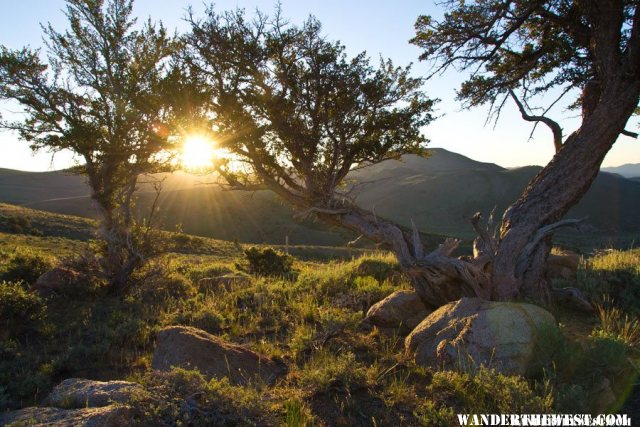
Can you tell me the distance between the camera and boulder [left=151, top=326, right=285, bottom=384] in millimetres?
5121

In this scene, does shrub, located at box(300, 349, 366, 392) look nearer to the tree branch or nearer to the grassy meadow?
the grassy meadow

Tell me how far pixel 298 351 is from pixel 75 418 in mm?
3248

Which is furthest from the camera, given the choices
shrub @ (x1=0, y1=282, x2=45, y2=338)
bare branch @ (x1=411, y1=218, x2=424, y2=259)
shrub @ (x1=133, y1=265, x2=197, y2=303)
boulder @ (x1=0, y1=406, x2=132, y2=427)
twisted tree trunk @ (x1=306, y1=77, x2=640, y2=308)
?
shrub @ (x1=133, y1=265, x2=197, y2=303)

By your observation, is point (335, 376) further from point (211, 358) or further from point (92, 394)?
point (92, 394)

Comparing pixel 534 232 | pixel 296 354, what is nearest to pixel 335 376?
pixel 296 354

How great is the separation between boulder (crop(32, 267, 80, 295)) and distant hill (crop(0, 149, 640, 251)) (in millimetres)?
36707

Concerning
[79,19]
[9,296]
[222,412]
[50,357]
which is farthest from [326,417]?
[79,19]

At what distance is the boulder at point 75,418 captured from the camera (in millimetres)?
3159

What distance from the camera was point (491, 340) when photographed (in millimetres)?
4969

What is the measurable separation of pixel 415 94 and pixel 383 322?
5530 mm

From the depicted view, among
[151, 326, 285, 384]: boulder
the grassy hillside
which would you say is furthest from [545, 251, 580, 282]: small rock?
[151, 326, 285, 384]: boulder

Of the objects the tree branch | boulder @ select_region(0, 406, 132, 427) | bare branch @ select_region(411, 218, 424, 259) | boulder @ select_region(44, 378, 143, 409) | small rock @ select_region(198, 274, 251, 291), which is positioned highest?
the tree branch

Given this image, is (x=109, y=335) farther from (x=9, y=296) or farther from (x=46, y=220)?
(x=46, y=220)

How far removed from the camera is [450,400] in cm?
437
